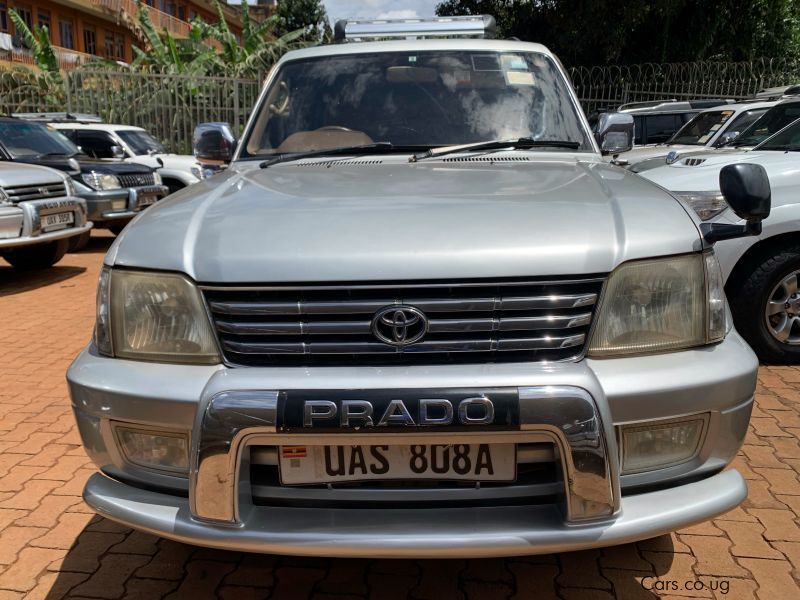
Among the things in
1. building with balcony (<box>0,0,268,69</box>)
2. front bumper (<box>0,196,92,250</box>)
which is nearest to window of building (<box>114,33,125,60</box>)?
building with balcony (<box>0,0,268,69</box>)

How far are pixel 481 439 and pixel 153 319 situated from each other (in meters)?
1.00

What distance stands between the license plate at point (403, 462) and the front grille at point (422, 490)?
3 centimetres

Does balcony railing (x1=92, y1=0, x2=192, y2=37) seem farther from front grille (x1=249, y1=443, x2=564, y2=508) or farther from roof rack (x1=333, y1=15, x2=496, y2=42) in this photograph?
front grille (x1=249, y1=443, x2=564, y2=508)

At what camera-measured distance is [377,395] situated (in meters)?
1.93

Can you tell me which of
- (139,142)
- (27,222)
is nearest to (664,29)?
(139,142)

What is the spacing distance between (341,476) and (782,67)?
17031 millimetres

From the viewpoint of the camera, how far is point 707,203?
4.78 m

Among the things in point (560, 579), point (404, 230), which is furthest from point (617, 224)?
point (560, 579)

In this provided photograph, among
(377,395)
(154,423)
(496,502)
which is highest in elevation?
(377,395)

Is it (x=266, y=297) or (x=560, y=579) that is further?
(x=560, y=579)

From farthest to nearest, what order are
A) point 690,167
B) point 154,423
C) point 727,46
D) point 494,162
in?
point 727,46 < point 690,167 < point 494,162 < point 154,423

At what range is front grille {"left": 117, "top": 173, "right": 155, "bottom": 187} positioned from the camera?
33.8 feet

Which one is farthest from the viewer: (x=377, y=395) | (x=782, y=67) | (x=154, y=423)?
(x=782, y=67)

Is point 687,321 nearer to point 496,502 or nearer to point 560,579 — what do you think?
point 496,502
